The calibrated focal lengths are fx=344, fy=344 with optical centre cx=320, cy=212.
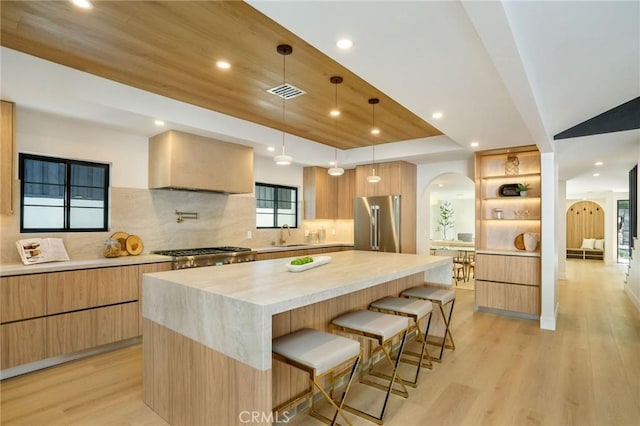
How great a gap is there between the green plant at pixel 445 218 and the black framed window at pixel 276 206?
30.2ft

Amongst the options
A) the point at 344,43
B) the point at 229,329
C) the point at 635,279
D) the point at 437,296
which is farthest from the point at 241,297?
the point at 635,279

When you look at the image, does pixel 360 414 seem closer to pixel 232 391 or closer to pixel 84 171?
pixel 232 391

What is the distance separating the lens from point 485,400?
8.21 feet

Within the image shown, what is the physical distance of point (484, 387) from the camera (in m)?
2.69

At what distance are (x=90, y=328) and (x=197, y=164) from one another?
199cm

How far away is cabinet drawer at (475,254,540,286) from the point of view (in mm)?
4520

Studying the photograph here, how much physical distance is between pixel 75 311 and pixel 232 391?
7.23 ft

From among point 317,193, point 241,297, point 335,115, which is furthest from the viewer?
point 317,193

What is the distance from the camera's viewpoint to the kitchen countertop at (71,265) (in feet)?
9.16

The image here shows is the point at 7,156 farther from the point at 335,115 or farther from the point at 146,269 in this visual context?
the point at 335,115

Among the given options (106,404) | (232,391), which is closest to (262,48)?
(232,391)

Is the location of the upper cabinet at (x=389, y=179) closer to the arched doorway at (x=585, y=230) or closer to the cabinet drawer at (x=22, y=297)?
the cabinet drawer at (x=22, y=297)

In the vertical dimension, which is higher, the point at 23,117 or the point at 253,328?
the point at 23,117

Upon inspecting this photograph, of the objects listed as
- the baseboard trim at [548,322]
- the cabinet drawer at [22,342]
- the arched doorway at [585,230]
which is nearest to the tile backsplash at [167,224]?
the cabinet drawer at [22,342]
